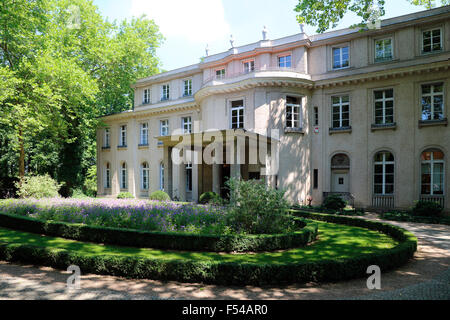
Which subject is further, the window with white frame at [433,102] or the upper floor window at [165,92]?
the upper floor window at [165,92]

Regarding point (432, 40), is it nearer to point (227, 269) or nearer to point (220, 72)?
point (220, 72)

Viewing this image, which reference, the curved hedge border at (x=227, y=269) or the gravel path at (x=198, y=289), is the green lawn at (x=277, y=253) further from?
the gravel path at (x=198, y=289)

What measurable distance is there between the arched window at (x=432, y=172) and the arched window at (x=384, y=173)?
162cm

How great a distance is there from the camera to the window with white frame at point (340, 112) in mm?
19312

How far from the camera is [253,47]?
2159 centimetres

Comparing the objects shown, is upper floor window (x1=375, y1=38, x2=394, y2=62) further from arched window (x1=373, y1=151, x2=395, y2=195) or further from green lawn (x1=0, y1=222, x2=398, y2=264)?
green lawn (x1=0, y1=222, x2=398, y2=264)

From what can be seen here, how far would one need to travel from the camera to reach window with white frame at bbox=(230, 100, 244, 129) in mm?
20438

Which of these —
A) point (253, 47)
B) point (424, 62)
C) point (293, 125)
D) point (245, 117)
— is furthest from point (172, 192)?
point (424, 62)

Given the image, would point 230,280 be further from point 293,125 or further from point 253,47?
point 253,47

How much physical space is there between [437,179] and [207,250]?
617 inches

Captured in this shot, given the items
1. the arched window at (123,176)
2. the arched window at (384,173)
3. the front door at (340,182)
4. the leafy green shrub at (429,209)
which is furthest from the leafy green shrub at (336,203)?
the arched window at (123,176)

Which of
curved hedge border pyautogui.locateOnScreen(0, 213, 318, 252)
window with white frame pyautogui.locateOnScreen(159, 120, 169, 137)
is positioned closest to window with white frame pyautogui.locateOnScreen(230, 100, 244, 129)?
window with white frame pyautogui.locateOnScreen(159, 120, 169, 137)

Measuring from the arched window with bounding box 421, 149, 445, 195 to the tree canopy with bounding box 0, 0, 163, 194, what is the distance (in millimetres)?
23809

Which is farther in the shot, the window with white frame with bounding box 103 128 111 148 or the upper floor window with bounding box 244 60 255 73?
the window with white frame with bounding box 103 128 111 148
